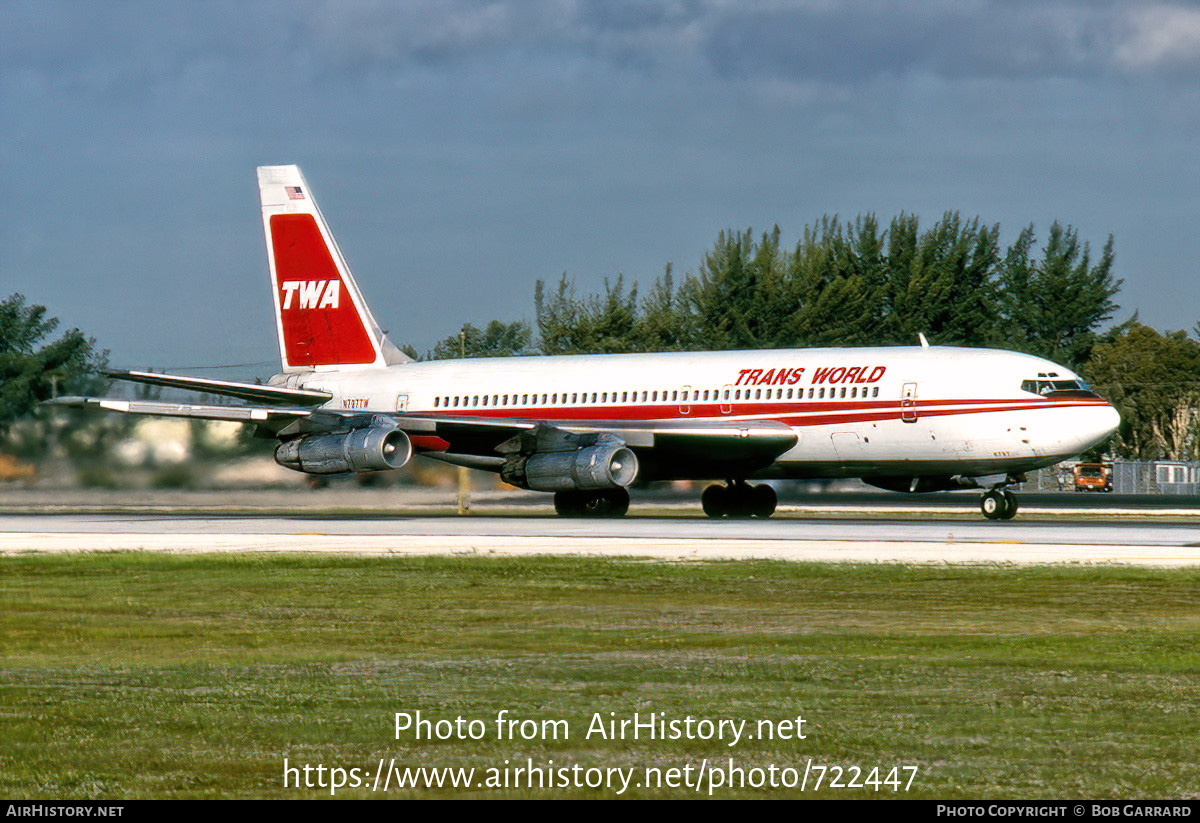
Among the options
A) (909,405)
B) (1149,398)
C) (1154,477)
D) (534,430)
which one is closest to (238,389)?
(534,430)

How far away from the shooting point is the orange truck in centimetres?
8156

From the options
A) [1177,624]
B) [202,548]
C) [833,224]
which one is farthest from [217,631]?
[833,224]

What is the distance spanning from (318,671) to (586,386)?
98.1 ft

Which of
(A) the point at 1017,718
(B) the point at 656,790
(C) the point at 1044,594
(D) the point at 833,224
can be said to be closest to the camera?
(B) the point at 656,790

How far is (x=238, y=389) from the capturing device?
42.5 meters

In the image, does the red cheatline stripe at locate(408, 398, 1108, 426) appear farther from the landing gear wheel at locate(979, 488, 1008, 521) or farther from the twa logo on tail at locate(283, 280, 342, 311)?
the twa logo on tail at locate(283, 280, 342, 311)

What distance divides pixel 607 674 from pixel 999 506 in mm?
26526

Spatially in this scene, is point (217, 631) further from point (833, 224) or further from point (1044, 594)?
point (833, 224)

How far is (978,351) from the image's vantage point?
38.2m

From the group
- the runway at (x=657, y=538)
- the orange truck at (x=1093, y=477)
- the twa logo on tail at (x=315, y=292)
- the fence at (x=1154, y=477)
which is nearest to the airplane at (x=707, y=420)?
the runway at (x=657, y=538)

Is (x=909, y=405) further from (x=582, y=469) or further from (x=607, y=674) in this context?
(x=607, y=674)

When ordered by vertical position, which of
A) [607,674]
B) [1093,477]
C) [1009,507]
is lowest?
[1093,477]

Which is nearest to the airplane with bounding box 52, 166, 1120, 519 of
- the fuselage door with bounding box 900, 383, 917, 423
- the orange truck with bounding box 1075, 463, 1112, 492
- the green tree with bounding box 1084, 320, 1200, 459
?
the fuselage door with bounding box 900, 383, 917, 423

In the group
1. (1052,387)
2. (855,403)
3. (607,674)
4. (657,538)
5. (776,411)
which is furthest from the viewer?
(776,411)
